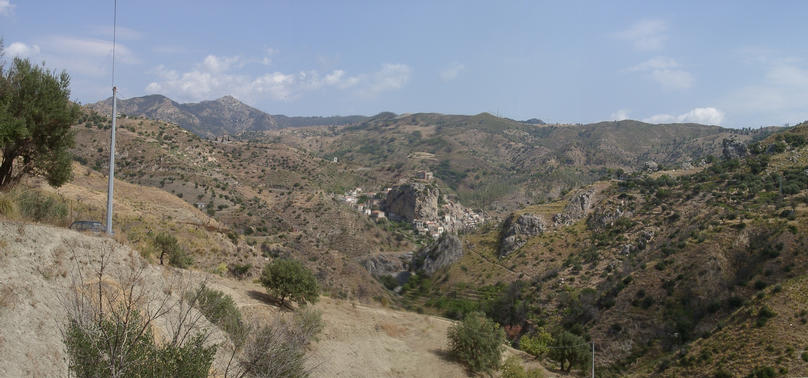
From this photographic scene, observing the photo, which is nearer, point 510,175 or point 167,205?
point 167,205

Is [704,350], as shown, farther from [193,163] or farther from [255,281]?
[193,163]

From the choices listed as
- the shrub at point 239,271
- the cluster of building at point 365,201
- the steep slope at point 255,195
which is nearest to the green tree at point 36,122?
the shrub at point 239,271

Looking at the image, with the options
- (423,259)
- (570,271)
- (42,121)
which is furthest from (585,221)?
(42,121)

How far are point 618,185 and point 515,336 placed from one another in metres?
37.6

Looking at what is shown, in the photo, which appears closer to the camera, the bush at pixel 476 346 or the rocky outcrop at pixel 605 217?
the bush at pixel 476 346

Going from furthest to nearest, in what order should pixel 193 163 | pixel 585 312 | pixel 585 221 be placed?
pixel 193 163 → pixel 585 221 → pixel 585 312

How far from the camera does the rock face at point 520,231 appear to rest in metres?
65.4

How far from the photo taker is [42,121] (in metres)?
15.2

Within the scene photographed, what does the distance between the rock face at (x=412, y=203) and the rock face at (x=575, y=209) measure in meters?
49.0

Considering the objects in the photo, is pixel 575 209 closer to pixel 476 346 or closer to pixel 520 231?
pixel 520 231

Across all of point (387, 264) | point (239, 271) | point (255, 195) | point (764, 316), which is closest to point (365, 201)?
point (255, 195)

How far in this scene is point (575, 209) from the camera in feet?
222

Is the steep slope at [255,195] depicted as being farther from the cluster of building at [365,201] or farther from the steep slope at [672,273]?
the steep slope at [672,273]

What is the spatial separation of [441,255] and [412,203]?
151 ft
